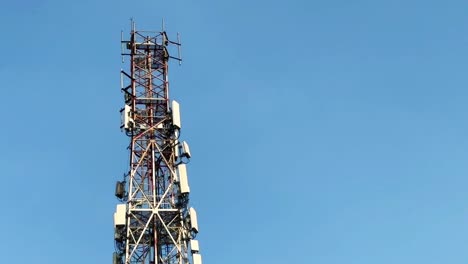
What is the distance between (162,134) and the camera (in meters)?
71.4

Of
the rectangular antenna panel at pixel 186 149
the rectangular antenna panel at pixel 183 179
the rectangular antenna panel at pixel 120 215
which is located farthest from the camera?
the rectangular antenna panel at pixel 186 149

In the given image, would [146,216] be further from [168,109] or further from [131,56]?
[131,56]

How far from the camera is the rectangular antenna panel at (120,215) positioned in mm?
65344

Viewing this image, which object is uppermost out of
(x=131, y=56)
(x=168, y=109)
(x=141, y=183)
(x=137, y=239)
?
(x=131, y=56)

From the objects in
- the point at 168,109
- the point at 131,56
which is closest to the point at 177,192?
the point at 168,109

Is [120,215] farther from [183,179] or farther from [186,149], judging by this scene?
[186,149]

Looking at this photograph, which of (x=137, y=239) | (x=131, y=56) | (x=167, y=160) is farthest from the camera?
(x=131, y=56)

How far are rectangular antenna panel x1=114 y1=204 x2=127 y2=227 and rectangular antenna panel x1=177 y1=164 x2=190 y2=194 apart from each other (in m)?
4.38

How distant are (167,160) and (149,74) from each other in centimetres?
805

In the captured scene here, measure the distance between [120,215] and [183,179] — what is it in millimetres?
5474

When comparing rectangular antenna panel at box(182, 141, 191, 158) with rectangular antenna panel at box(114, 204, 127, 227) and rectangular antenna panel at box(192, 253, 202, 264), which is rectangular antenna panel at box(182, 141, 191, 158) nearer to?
rectangular antenna panel at box(114, 204, 127, 227)

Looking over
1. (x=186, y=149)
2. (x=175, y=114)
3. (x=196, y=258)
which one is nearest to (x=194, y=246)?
(x=196, y=258)

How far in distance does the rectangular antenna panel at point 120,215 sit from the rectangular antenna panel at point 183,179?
4382 millimetres

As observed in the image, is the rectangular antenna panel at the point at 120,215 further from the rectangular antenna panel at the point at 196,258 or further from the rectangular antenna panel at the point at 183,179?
the rectangular antenna panel at the point at 196,258
